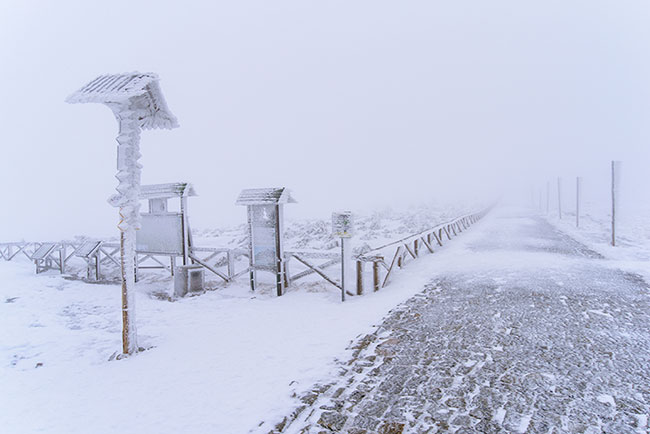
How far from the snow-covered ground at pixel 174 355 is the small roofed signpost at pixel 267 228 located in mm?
828

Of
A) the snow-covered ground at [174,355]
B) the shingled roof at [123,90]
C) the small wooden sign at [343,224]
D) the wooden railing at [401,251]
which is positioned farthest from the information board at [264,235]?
the shingled roof at [123,90]

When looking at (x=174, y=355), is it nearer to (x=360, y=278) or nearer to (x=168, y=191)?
(x=360, y=278)

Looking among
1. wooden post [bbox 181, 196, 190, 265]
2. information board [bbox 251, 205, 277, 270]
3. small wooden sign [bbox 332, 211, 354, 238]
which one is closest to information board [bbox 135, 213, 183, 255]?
wooden post [bbox 181, 196, 190, 265]

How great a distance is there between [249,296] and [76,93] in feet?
19.8

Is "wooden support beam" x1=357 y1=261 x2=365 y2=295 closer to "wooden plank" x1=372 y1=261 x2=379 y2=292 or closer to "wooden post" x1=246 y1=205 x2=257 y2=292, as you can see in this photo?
"wooden plank" x1=372 y1=261 x2=379 y2=292

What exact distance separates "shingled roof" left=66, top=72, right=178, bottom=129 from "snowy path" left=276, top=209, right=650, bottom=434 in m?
5.14

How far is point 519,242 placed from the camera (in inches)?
652

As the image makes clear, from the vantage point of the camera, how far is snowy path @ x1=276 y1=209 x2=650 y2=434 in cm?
340

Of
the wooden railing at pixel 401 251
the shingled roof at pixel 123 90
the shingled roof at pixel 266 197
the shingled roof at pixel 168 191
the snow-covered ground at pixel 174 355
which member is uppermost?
the shingled roof at pixel 123 90

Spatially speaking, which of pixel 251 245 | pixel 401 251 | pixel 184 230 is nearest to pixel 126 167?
pixel 251 245

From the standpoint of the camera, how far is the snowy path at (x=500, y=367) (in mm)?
3402

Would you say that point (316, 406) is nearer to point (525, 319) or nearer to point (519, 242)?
point (525, 319)

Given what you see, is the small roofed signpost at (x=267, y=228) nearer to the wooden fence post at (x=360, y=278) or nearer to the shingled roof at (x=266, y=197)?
the shingled roof at (x=266, y=197)

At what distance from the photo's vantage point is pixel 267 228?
31.3 ft
